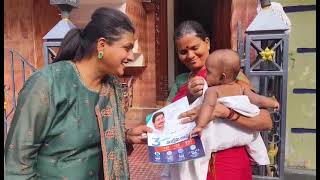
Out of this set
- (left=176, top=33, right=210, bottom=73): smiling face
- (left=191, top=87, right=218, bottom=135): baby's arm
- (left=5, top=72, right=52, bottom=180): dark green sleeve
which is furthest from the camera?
(left=176, top=33, right=210, bottom=73): smiling face

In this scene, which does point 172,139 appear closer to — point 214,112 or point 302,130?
point 214,112

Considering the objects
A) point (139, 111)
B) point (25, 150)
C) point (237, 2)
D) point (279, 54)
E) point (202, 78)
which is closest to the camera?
point (25, 150)

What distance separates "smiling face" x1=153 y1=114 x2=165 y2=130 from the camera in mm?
1081

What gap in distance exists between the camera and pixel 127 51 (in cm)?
97

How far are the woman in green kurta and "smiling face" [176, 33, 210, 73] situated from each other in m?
0.21

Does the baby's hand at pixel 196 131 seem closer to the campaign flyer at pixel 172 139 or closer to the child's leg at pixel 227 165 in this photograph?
the campaign flyer at pixel 172 139

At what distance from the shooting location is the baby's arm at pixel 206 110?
0.99m

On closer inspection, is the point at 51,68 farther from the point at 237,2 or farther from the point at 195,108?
the point at 237,2

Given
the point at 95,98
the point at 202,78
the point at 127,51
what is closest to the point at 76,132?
the point at 95,98

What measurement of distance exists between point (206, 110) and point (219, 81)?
111 millimetres

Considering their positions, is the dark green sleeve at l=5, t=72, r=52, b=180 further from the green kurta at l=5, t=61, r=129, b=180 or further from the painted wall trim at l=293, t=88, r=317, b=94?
the painted wall trim at l=293, t=88, r=317, b=94

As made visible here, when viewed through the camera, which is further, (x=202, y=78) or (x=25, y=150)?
(x=202, y=78)

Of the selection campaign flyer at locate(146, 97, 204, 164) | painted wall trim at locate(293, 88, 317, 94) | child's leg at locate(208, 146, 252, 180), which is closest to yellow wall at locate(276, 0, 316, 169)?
painted wall trim at locate(293, 88, 317, 94)

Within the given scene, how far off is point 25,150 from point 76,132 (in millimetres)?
142
